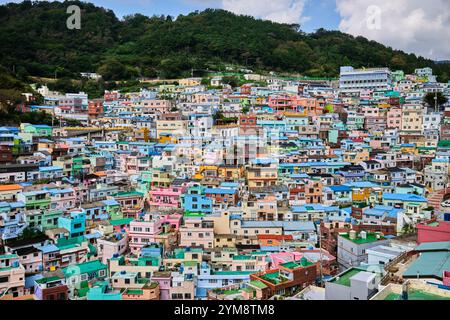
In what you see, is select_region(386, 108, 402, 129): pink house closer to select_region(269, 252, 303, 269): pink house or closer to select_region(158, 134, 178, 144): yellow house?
select_region(158, 134, 178, 144): yellow house

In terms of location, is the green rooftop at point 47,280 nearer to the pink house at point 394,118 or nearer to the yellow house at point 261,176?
the yellow house at point 261,176

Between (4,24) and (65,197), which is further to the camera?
(4,24)

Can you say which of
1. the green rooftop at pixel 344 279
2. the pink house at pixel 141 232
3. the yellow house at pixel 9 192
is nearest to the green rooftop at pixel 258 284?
the green rooftop at pixel 344 279

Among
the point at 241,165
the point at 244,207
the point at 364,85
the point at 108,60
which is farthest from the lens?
the point at 108,60

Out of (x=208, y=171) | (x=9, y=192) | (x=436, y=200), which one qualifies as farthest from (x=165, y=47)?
(x=436, y=200)

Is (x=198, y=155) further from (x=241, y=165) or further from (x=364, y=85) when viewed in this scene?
(x=364, y=85)

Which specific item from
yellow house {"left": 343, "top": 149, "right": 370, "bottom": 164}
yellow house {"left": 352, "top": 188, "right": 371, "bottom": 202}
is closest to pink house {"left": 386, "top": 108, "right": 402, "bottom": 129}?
yellow house {"left": 343, "top": 149, "right": 370, "bottom": 164}

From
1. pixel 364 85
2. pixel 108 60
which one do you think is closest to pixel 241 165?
pixel 364 85
